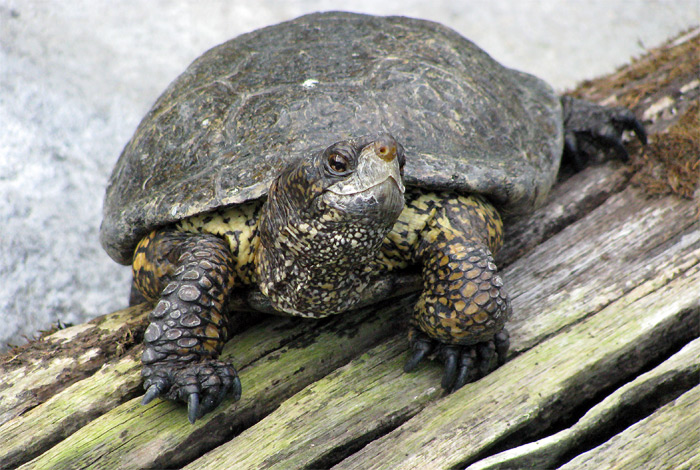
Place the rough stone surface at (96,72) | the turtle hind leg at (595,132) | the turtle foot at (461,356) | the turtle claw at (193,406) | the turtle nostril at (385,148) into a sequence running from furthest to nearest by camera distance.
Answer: the rough stone surface at (96,72)
the turtle hind leg at (595,132)
the turtle foot at (461,356)
the turtle claw at (193,406)
the turtle nostril at (385,148)

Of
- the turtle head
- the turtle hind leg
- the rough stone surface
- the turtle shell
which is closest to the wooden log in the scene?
the turtle head

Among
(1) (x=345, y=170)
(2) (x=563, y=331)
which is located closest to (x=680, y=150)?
(2) (x=563, y=331)

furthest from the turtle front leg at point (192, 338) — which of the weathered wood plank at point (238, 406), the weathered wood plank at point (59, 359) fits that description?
the weathered wood plank at point (59, 359)

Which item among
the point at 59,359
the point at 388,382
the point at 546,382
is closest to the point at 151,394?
the point at 59,359

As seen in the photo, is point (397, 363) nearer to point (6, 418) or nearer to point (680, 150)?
point (6, 418)

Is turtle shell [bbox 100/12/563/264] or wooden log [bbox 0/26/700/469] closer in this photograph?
wooden log [bbox 0/26/700/469]

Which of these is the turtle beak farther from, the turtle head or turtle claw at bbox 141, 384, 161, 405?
turtle claw at bbox 141, 384, 161, 405

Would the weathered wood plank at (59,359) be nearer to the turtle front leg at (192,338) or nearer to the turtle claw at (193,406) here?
the turtle front leg at (192,338)
